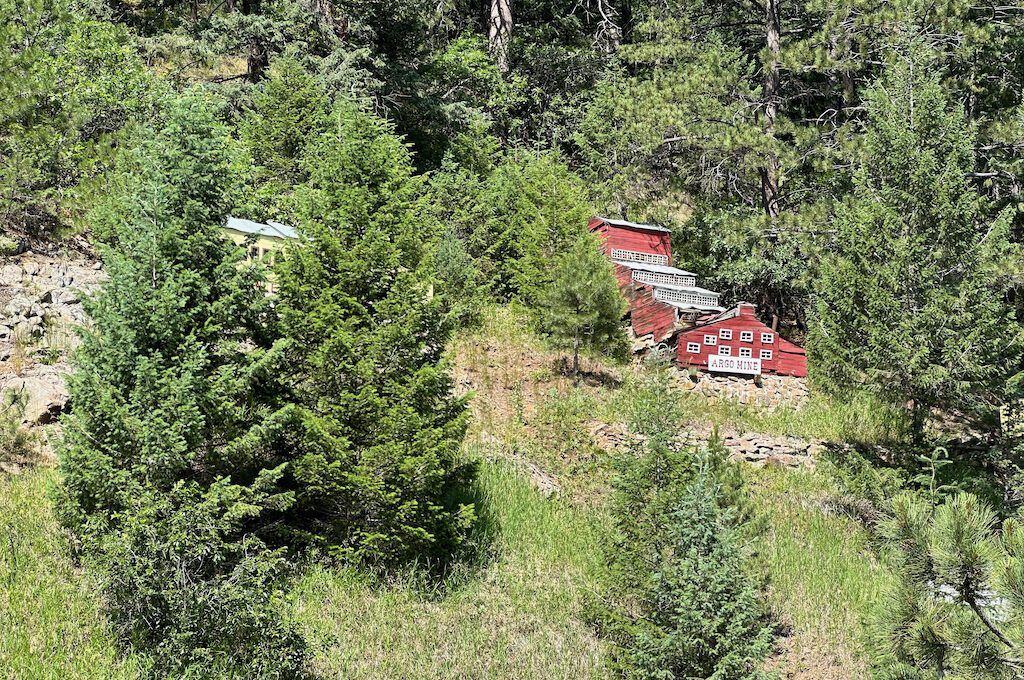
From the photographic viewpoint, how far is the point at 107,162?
15.5 m

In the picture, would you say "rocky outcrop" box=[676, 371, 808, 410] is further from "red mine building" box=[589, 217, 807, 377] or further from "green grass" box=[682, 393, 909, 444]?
"green grass" box=[682, 393, 909, 444]

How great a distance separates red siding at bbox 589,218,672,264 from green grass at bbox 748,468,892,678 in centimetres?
893

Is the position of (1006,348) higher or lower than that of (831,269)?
lower

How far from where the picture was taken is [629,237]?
76.1 ft

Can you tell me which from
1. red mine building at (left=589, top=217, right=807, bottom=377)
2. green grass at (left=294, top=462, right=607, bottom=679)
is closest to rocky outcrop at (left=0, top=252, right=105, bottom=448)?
green grass at (left=294, top=462, right=607, bottom=679)

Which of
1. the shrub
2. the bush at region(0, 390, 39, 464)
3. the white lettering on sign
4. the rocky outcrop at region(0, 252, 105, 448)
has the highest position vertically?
the rocky outcrop at region(0, 252, 105, 448)

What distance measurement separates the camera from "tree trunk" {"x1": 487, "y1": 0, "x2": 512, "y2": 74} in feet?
108

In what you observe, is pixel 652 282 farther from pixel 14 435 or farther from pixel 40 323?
pixel 14 435

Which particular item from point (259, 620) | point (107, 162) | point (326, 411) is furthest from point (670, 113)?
point (259, 620)

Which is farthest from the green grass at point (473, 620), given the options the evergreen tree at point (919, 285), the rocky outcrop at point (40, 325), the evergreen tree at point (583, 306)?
the evergreen tree at point (919, 285)

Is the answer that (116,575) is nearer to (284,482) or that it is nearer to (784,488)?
(284,482)

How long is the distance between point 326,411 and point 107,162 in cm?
792

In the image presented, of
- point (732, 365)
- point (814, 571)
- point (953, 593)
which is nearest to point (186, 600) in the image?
point (953, 593)

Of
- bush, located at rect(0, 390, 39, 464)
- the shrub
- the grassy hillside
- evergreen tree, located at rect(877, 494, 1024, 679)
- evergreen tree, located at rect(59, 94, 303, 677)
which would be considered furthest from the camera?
bush, located at rect(0, 390, 39, 464)
